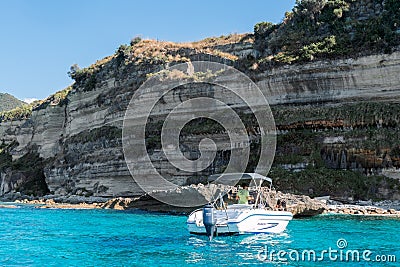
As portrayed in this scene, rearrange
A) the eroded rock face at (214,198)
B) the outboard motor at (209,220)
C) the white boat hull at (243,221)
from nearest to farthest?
the outboard motor at (209,220) < the white boat hull at (243,221) < the eroded rock face at (214,198)

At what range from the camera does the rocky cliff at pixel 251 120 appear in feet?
133

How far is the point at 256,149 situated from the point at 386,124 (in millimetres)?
11727

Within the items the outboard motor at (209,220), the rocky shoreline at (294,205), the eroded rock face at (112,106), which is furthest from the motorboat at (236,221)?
the eroded rock face at (112,106)

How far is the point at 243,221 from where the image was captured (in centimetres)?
1972

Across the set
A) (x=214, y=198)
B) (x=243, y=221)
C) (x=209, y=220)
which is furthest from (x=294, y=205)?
(x=209, y=220)

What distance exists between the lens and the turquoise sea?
1480cm

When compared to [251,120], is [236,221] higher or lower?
lower

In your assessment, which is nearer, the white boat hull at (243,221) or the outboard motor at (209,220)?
the outboard motor at (209,220)

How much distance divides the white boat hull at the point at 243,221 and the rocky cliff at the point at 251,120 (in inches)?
664

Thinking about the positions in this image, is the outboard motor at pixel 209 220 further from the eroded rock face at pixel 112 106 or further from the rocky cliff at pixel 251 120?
the eroded rock face at pixel 112 106

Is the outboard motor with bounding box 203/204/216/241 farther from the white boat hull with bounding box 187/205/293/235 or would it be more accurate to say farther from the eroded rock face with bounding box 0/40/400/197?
the eroded rock face with bounding box 0/40/400/197

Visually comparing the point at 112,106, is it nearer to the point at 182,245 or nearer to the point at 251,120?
the point at 251,120

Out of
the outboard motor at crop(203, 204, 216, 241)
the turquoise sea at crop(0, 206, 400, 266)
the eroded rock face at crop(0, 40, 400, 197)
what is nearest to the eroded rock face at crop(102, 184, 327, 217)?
the turquoise sea at crop(0, 206, 400, 266)

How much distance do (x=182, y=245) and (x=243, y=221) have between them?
3088mm
